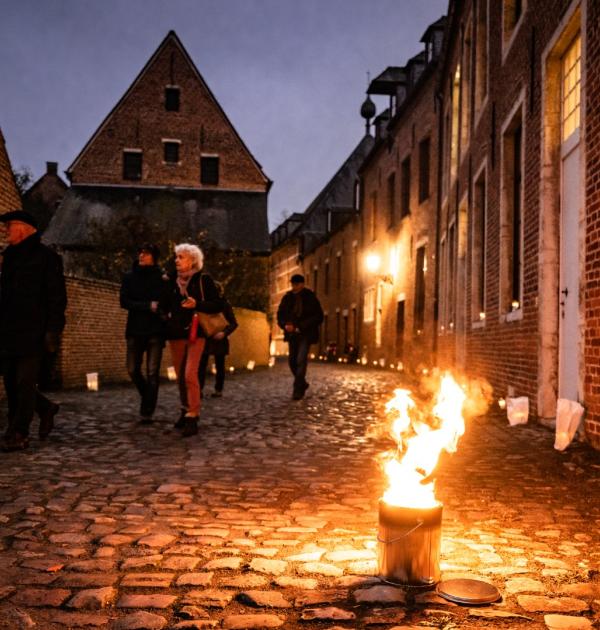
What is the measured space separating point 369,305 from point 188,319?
70.9ft

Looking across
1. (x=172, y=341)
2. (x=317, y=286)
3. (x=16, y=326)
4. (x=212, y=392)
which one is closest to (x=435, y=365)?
(x=212, y=392)

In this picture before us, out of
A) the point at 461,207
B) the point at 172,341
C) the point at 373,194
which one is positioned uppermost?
the point at 373,194

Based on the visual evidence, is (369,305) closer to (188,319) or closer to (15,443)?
(188,319)

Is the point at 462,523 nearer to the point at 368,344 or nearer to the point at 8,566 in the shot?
the point at 8,566

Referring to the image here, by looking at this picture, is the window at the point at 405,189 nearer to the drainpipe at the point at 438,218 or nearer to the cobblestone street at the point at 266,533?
the drainpipe at the point at 438,218

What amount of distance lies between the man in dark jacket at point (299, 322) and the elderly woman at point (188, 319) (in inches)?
129

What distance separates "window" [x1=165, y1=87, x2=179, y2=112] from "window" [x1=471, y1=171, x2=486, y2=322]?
2564cm

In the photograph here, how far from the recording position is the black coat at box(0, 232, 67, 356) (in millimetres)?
5719

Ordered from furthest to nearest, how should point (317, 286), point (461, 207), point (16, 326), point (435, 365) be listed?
1. point (317, 286)
2. point (435, 365)
3. point (461, 207)
4. point (16, 326)

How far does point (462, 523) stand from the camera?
12.3 ft

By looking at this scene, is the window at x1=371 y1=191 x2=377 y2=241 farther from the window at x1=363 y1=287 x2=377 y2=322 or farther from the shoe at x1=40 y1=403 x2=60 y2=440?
the shoe at x1=40 y1=403 x2=60 y2=440

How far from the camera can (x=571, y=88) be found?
7453 millimetres

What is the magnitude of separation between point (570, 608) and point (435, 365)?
15.1 m

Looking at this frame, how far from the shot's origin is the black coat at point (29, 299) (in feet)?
18.8
